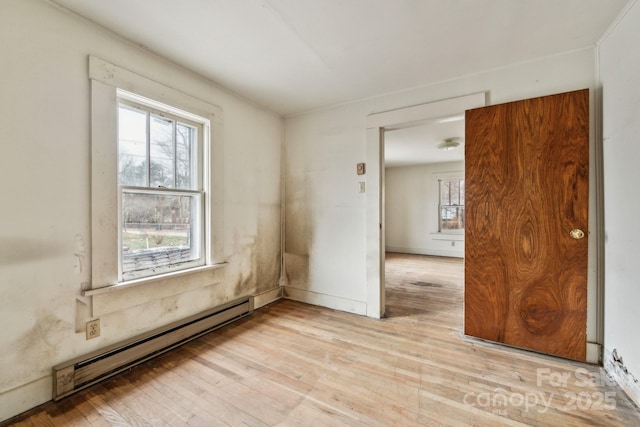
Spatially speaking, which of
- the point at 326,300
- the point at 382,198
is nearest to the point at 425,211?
the point at 382,198

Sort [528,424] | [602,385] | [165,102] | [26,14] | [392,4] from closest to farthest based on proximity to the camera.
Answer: [528,424] < [26,14] < [392,4] < [602,385] < [165,102]

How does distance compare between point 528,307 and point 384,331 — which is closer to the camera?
point 528,307

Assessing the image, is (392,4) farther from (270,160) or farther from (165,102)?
(270,160)

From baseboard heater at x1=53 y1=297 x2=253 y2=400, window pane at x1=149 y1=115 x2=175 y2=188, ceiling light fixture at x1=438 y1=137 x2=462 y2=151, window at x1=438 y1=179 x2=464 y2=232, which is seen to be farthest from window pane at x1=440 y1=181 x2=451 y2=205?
window pane at x1=149 y1=115 x2=175 y2=188

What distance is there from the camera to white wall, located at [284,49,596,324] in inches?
112

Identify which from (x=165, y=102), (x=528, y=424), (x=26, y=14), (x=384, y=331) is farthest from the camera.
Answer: (x=384, y=331)

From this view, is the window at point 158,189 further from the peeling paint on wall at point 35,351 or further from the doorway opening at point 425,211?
the doorway opening at point 425,211

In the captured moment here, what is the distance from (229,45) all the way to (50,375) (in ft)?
8.27

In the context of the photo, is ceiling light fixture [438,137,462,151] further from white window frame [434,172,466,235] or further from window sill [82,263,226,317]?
window sill [82,263,226,317]

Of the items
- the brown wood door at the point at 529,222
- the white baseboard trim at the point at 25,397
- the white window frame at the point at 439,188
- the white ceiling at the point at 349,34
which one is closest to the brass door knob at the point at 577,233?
the brown wood door at the point at 529,222

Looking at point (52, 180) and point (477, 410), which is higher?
point (52, 180)

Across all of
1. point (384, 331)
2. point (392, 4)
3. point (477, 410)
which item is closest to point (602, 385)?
point (477, 410)

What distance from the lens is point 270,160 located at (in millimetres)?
3330

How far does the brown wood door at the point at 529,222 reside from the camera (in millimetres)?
1966
